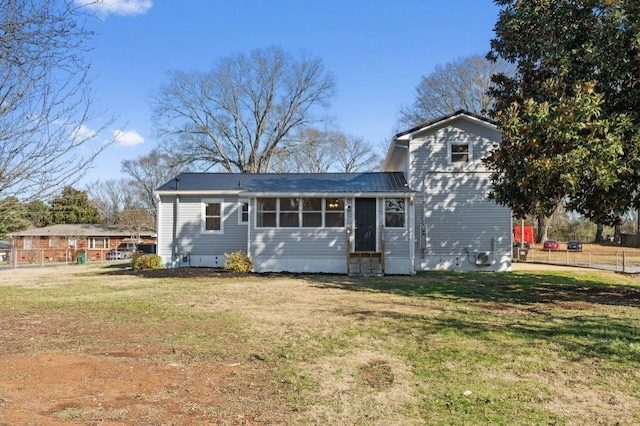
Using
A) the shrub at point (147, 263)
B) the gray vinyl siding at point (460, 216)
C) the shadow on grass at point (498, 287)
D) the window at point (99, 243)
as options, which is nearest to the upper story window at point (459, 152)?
the gray vinyl siding at point (460, 216)

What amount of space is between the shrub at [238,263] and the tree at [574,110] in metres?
8.38

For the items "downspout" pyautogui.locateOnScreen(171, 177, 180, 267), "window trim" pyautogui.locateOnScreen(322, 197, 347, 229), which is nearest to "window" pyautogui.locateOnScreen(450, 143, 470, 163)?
"window trim" pyautogui.locateOnScreen(322, 197, 347, 229)

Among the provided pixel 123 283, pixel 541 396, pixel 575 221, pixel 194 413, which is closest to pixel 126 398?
pixel 194 413

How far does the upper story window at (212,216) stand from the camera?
18.2 metres

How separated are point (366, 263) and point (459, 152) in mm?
5696

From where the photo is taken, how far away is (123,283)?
44.8 feet

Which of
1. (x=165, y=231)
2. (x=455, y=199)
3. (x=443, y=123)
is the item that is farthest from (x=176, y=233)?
(x=443, y=123)

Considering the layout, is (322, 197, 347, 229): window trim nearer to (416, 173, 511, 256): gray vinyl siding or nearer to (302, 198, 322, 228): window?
(302, 198, 322, 228): window

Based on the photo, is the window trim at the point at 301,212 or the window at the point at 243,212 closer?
the window trim at the point at 301,212

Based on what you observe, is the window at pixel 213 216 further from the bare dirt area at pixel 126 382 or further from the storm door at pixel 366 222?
the bare dirt area at pixel 126 382

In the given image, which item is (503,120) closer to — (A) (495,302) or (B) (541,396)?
(A) (495,302)

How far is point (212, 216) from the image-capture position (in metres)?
18.3

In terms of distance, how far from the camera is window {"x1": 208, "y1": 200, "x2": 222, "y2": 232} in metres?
18.3

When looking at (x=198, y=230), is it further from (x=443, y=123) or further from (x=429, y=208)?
(x=443, y=123)
